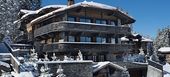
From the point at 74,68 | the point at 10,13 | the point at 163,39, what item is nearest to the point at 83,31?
the point at 74,68

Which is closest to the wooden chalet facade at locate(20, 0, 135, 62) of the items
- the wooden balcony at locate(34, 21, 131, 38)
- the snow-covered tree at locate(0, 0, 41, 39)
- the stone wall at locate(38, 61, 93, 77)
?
the wooden balcony at locate(34, 21, 131, 38)

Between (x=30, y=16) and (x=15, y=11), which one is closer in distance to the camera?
(x=30, y=16)

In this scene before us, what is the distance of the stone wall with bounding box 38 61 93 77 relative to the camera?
26859mm

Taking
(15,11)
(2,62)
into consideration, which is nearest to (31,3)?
(15,11)

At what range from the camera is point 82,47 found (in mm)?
35812

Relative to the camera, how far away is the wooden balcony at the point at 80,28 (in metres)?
35.1

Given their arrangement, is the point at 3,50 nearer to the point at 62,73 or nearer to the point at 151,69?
the point at 62,73

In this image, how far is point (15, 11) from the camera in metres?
57.9

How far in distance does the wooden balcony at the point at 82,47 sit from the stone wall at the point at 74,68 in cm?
589

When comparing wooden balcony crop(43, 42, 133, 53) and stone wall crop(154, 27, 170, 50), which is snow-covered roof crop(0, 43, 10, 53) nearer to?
wooden balcony crop(43, 42, 133, 53)

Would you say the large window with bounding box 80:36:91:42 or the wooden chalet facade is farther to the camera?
the large window with bounding box 80:36:91:42

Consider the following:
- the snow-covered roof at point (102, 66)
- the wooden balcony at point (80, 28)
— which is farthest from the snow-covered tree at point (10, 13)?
the snow-covered roof at point (102, 66)

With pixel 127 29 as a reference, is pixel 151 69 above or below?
below

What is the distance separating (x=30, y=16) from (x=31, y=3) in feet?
59.6
